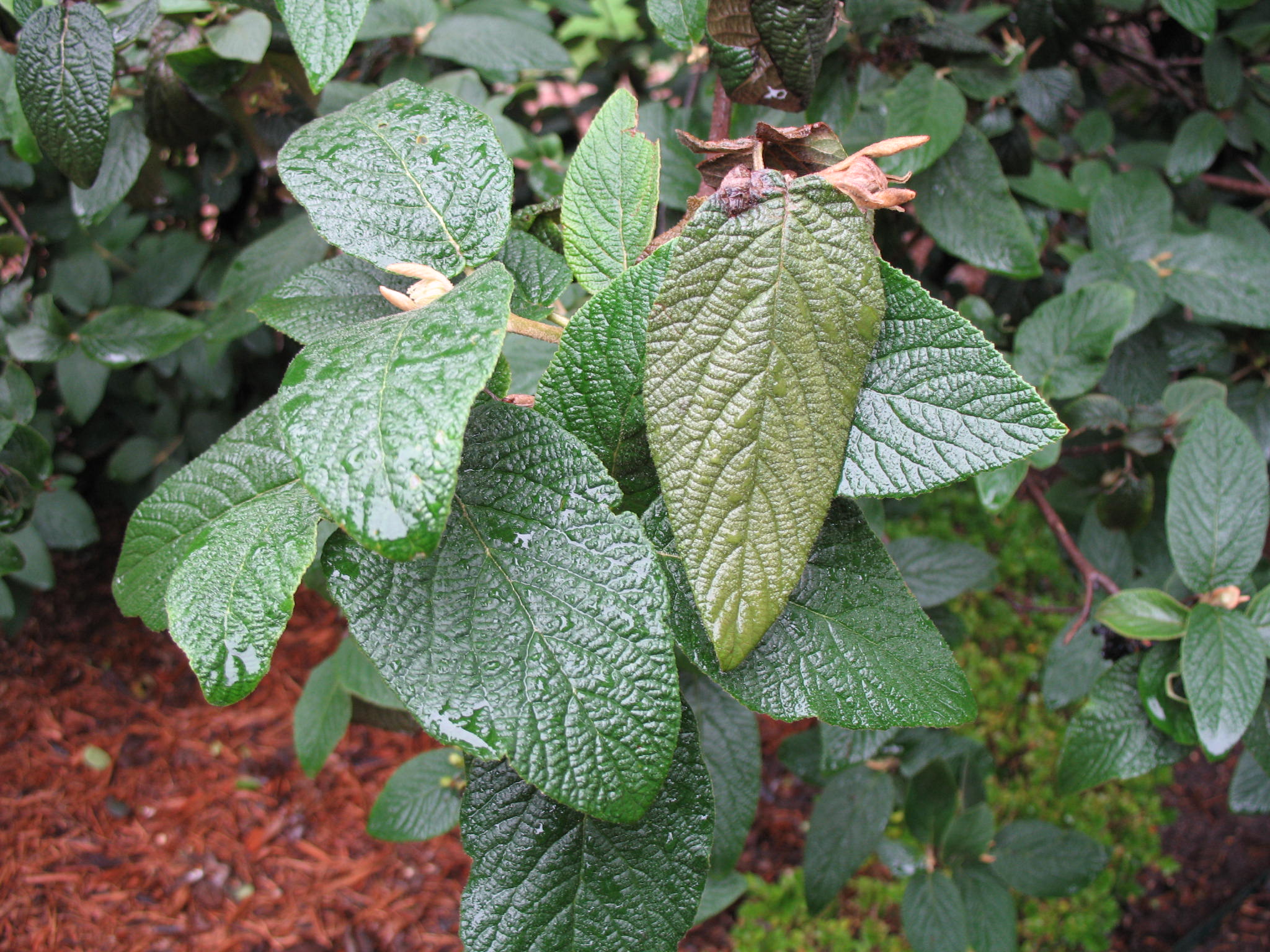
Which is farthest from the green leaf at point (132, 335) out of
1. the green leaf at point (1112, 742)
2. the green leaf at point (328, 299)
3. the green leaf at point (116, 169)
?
the green leaf at point (1112, 742)

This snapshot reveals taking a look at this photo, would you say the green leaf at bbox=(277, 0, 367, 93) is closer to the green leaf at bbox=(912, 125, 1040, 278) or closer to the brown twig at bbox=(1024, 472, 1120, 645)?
the green leaf at bbox=(912, 125, 1040, 278)

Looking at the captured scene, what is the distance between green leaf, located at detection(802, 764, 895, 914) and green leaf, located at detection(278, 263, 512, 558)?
1.04 metres

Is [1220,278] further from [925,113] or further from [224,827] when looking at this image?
[224,827]

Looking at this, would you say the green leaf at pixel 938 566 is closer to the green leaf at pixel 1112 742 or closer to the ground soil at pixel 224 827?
the green leaf at pixel 1112 742

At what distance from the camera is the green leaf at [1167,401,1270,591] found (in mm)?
803

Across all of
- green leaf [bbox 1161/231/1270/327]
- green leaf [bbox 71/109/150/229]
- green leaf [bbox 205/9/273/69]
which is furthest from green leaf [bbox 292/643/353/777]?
green leaf [bbox 1161/231/1270/327]

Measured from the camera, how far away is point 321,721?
109 centimetres

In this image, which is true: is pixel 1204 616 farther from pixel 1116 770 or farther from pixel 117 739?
pixel 117 739

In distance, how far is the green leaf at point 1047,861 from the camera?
4.00ft

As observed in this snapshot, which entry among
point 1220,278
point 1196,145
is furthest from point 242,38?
point 1196,145

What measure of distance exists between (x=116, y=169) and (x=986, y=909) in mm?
1490

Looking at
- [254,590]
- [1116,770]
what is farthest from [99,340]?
[1116,770]

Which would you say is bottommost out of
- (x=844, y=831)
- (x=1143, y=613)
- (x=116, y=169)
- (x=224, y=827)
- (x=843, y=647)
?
(x=224, y=827)

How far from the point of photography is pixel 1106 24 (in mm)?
1248
